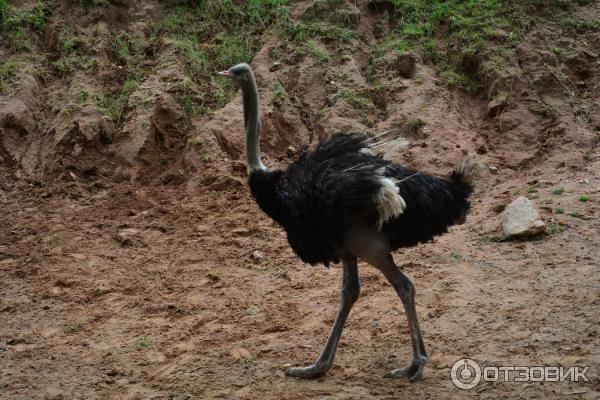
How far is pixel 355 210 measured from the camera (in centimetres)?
447

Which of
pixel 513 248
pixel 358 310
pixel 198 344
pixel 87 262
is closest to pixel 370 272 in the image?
pixel 358 310

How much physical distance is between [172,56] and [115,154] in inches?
57.4

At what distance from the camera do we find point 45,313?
572 centimetres

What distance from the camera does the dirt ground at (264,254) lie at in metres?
4.77

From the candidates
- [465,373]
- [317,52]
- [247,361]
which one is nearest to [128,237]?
→ [247,361]

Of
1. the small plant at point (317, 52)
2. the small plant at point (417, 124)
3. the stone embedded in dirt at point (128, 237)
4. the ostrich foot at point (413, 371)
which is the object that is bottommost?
the ostrich foot at point (413, 371)

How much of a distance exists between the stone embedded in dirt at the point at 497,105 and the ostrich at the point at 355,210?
3048 millimetres

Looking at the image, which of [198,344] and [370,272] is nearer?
[198,344]

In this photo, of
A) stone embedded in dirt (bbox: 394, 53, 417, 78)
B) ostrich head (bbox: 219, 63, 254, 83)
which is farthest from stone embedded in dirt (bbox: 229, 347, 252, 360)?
stone embedded in dirt (bbox: 394, 53, 417, 78)

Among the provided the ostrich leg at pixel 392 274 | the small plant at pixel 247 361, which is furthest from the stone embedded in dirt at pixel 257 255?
the ostrich leg at pixel 392 274

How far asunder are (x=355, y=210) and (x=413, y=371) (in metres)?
1.08

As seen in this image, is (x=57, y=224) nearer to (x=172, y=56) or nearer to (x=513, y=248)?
(x=172, y=56)

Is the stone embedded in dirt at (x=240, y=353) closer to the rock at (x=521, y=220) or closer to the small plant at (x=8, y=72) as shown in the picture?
the rock at (x=521, y=220)

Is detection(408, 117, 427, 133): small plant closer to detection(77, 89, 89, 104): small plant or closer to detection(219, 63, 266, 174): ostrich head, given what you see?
detection(219, 63, 266, 174): ostrich head
